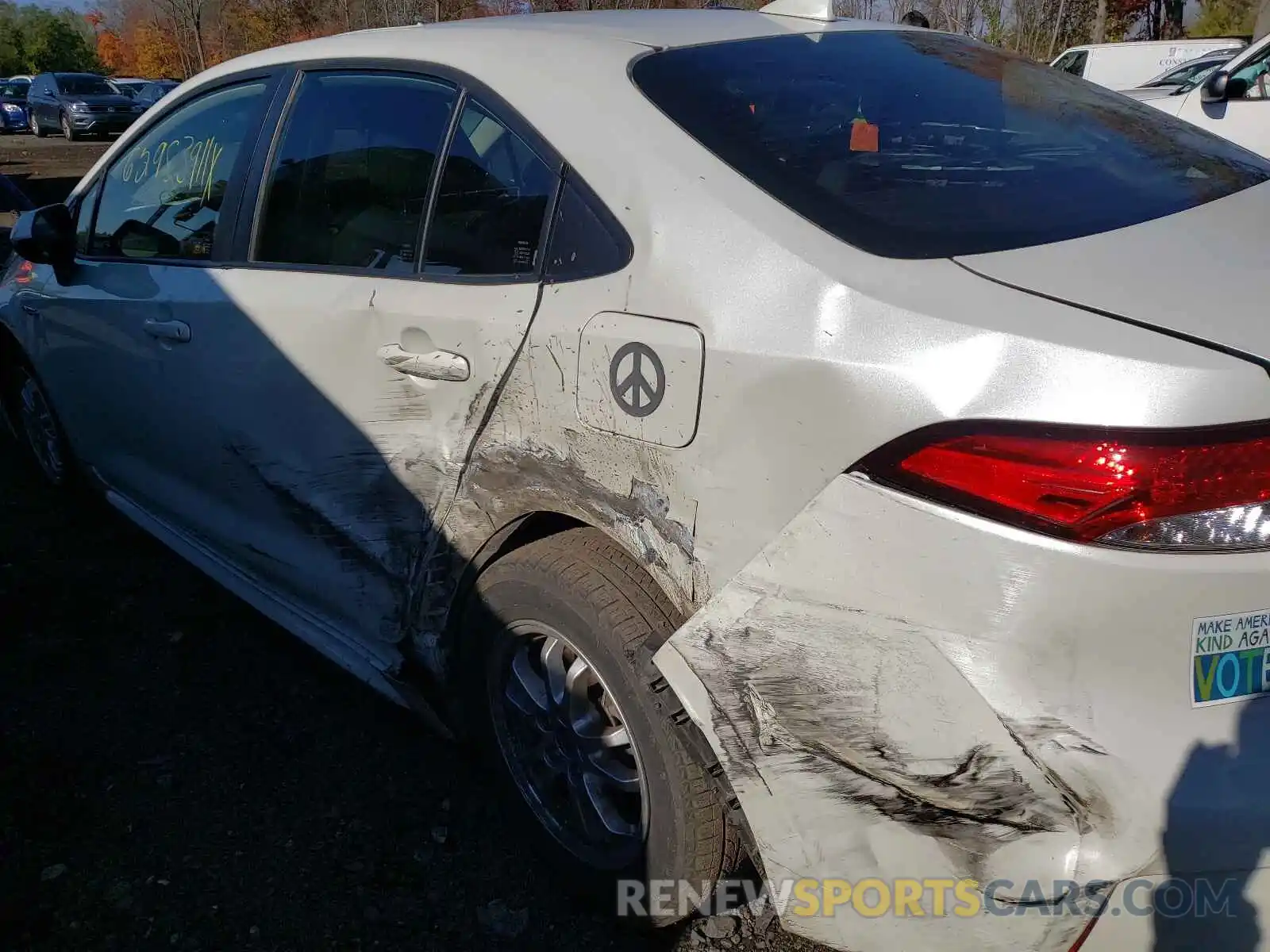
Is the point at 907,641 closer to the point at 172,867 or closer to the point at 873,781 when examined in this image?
the point at 873,781

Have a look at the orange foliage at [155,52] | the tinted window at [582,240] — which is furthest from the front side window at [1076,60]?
the orange foliage at [155,52]

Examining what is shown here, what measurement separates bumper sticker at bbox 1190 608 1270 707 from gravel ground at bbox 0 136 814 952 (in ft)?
3.81

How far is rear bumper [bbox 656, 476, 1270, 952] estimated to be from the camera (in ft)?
4.54

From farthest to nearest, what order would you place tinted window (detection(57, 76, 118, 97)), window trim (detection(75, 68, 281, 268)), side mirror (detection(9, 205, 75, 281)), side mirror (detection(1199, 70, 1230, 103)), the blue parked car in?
1. the blue parked car
2. tinted window (detection(57, 76, 118, 97))
3. side mirror (detection(1199, 70, 1230, 103))
4. side mirror (detection(9, 205, 75, 281))
5. window trim (detection(75, 68, 281, 268))

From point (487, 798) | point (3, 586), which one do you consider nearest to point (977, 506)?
point (487, 798)

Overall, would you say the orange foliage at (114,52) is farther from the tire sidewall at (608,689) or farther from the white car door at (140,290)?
the tire sidewall at (608,689)

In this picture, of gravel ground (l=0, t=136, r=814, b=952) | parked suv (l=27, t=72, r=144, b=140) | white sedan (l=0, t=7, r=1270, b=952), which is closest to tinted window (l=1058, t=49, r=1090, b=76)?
white sedan (l=0, t=7, r=1270, b=952)

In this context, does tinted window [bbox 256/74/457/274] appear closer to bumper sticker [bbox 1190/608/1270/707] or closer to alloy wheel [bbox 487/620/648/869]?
alloy wheel [bbox 487/620/648/869]

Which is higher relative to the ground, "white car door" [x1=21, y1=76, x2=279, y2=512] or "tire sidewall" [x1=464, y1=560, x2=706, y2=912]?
"white car door" [x1=21, y1=76, x2=279, y2=512]

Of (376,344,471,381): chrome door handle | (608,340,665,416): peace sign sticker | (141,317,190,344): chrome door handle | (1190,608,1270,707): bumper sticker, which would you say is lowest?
(1190,608,1270,707): bumper sticker

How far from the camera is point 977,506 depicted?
1.43 m

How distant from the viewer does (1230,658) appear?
139cm

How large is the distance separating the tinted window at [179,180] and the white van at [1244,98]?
730cm

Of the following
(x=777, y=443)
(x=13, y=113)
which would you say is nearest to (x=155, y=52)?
(x=13, y=113)
